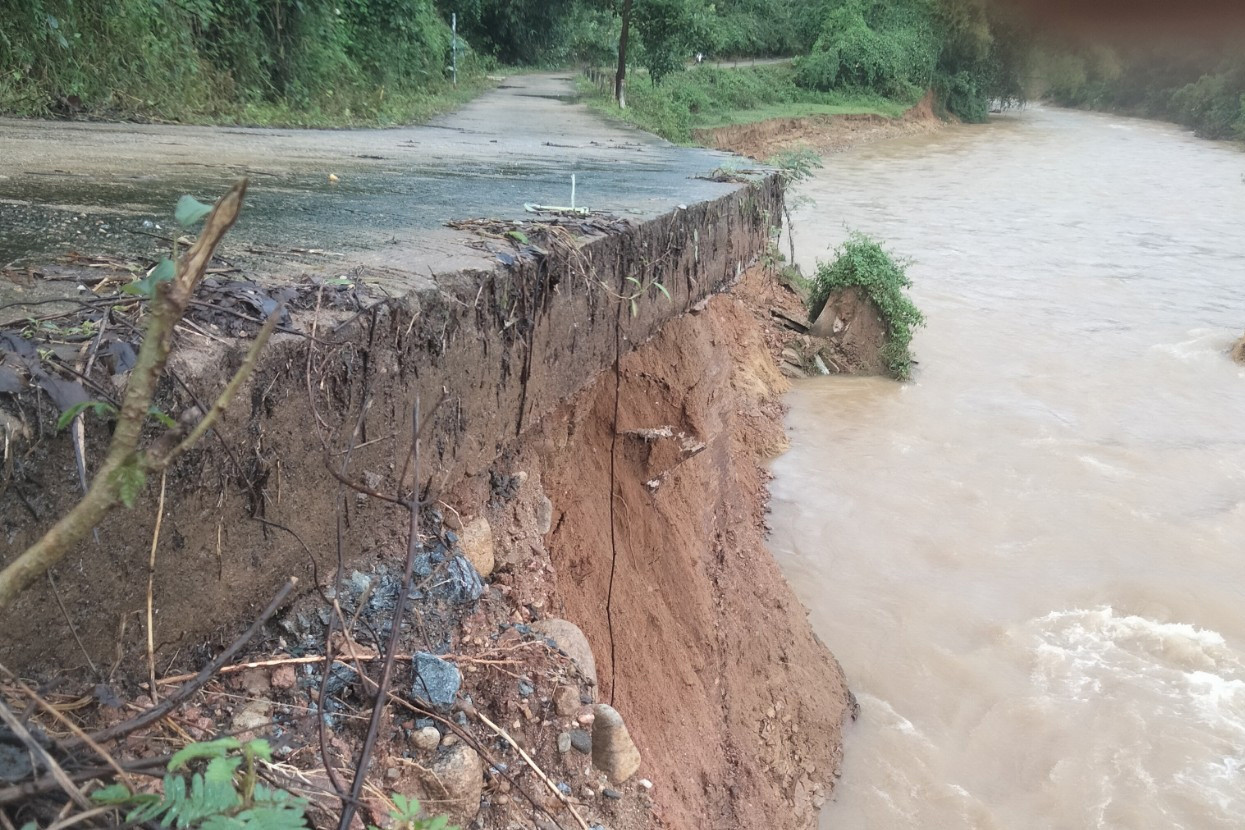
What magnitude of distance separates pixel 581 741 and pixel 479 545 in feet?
1.72

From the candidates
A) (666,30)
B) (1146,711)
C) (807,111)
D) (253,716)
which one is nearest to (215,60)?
(253,716)

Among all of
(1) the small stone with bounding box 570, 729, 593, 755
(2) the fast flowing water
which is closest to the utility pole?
(2) the fast flowing water

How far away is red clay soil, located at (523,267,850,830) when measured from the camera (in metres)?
3.00

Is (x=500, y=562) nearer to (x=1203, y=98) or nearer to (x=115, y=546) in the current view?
(x=115, y=546)

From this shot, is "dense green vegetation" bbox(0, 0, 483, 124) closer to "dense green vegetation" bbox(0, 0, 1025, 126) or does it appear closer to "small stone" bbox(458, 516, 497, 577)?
"dense green vegetation" bbox(0, 0, 1025, 126)

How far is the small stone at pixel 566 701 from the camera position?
6.35 feet

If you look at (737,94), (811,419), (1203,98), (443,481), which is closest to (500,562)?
(443,481)

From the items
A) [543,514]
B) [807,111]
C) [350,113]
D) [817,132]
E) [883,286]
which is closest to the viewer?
[543,514]

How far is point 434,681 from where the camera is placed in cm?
173

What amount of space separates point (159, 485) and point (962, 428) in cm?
858

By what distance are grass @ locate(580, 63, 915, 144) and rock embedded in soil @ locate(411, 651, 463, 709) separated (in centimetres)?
1300

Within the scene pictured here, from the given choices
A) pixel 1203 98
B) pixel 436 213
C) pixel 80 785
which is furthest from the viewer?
pixel 1203 98

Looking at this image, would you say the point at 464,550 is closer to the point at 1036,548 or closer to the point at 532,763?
the point at 532,763

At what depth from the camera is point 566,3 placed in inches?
1172
